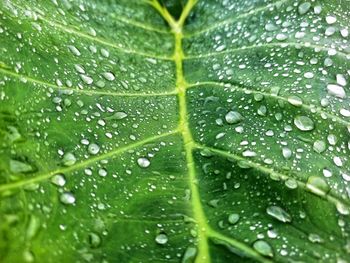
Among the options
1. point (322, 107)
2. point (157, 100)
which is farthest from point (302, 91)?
point (157, 100)

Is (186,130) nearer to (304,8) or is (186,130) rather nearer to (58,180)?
(58,180)

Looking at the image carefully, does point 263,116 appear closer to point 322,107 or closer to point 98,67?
point 322,107

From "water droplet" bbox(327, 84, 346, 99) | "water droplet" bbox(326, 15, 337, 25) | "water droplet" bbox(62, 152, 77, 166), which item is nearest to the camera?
"water droplet" bbox(62, 152, 77, 166)

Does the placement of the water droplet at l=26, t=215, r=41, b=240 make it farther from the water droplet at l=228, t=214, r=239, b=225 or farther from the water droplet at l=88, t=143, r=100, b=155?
the water droplet at l=228, t=214, r=239, b=225

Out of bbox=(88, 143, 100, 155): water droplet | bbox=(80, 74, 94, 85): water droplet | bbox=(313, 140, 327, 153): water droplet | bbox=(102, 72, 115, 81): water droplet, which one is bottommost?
bbox=(313, 140, 327, 153): water droplet

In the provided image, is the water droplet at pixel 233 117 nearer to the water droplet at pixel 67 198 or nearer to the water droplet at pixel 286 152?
the water droplet at pixel 286 152

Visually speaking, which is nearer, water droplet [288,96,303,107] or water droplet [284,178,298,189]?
water droplet [284,178,298,189]

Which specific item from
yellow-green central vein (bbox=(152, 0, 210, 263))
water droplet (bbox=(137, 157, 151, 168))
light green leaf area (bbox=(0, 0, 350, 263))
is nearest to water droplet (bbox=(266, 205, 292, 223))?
light green leaf area (bbox=(0, 0, 350, 263))
